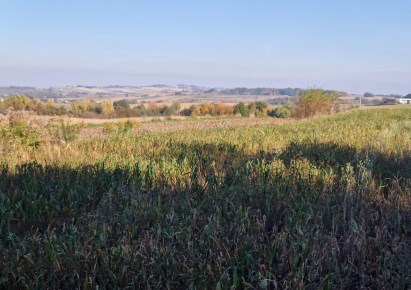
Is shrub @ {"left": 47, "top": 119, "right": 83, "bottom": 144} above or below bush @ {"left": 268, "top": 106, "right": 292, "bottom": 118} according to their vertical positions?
above

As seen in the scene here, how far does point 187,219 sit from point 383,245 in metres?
1.77

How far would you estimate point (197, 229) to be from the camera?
368cm

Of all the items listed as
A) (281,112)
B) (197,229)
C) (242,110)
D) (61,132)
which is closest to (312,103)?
(281,112)

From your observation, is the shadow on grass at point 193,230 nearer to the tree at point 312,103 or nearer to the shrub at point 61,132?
the shrub at point 61,132

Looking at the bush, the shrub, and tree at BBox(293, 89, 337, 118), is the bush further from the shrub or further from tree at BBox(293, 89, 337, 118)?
the shrub

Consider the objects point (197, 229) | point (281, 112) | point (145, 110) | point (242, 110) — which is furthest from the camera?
point (145, 110)

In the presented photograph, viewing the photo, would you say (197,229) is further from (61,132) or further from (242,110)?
(242,110)

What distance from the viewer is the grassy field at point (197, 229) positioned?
287cm

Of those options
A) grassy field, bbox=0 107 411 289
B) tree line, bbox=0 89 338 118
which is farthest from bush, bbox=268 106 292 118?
grassy field, bbox=0 107 411 289

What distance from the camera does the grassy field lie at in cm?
287

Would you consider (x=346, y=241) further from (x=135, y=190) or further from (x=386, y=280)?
(x=135, y=190)

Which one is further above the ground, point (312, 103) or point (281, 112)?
point (312, 103)

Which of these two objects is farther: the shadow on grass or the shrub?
the shrub

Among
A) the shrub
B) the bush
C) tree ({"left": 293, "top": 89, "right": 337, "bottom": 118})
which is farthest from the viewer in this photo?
the bush
